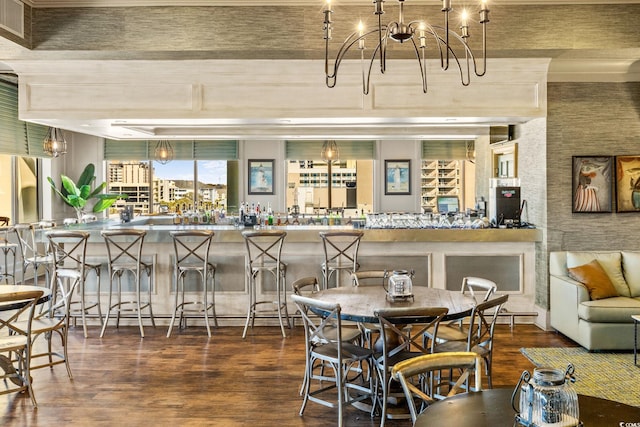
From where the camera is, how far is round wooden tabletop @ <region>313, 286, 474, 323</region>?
3.62 meters

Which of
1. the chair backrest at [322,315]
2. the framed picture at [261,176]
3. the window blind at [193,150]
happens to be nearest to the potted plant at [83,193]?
the window blind at [193,150]

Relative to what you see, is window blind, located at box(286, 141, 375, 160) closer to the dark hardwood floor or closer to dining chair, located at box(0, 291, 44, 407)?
the dark hardwood floor

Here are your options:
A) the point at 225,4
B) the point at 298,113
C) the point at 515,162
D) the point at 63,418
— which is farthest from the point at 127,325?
the point at 515,162

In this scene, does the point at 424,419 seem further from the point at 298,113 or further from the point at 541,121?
the point at 541,121

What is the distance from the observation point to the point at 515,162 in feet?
22.9

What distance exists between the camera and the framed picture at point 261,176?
10969mm

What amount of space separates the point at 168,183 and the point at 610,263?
8.43 metres

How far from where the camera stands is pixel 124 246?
6.25 meters

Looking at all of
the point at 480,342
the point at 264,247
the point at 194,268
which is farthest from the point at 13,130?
the point at 480,342

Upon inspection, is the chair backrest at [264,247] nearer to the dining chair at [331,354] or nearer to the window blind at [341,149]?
the dining chair at [331,354]

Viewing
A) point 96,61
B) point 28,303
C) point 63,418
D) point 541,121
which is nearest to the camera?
point 63,418

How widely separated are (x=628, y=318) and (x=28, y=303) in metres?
5.05

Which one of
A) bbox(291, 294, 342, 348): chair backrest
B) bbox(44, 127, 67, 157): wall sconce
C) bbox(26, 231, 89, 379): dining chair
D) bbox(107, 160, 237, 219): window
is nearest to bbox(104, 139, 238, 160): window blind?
bbox(107, 160, 237, 219): window

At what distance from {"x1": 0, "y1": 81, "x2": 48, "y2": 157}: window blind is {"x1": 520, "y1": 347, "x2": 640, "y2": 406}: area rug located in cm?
774
